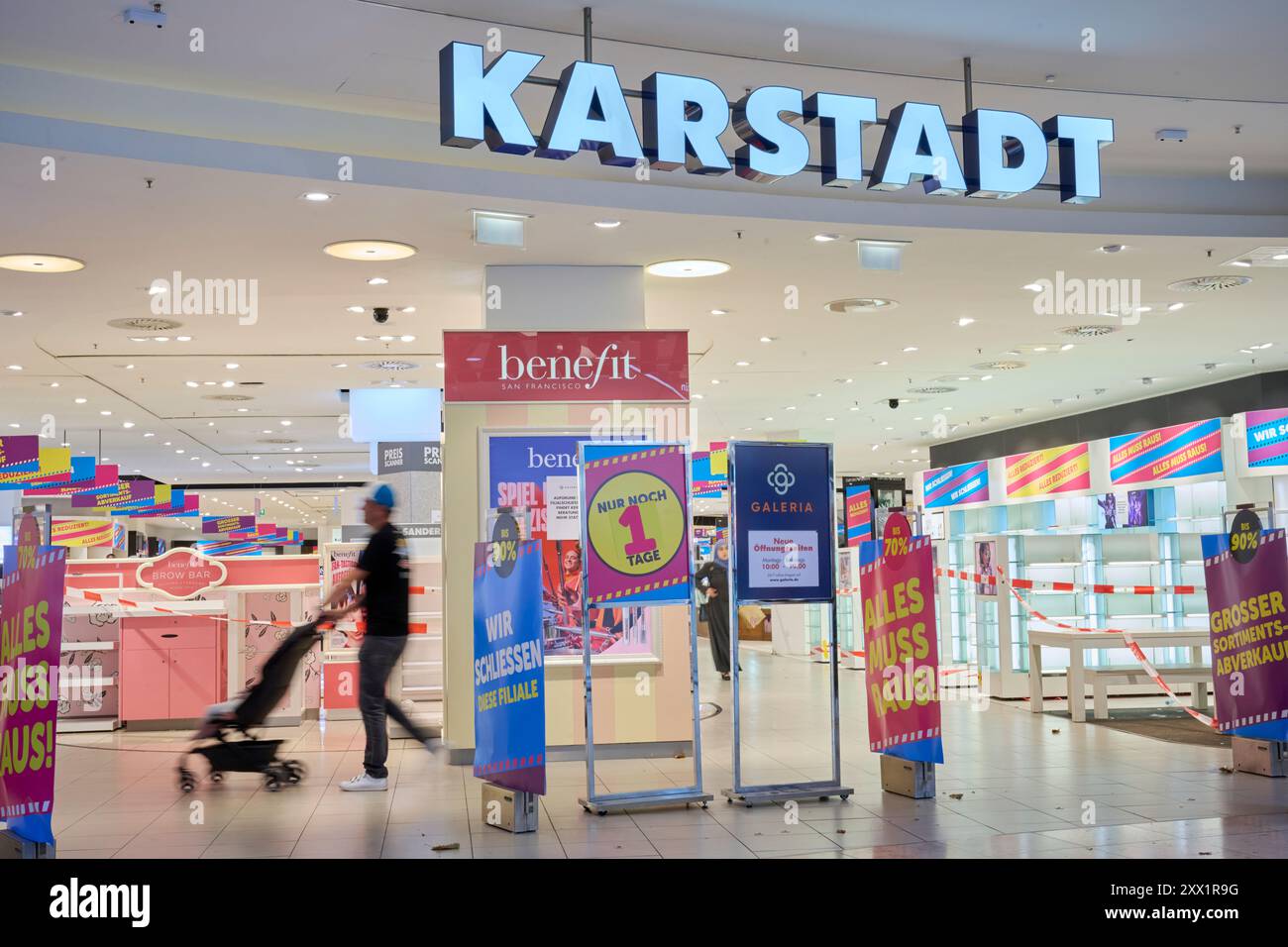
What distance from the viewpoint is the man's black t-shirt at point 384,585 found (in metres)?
6.85

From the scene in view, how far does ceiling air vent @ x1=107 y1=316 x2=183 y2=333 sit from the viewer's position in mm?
10430

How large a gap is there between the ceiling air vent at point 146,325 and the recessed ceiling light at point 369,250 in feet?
9.04

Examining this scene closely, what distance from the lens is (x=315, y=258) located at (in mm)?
8570

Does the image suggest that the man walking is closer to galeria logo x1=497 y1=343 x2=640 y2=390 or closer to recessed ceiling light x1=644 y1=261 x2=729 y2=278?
galeria logo x1=497 y1=343 x2=640 y2=390

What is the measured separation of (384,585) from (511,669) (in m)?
1.31

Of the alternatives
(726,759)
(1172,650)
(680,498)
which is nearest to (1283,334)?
(1172,650)

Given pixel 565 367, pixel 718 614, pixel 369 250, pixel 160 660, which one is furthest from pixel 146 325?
pixel 718 614

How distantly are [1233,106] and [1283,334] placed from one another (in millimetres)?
5860

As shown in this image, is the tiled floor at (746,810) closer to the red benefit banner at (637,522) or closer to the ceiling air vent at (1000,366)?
the red benefit banner at (637,522)

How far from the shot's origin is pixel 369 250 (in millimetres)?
8328

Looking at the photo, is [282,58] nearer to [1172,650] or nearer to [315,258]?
[315,258]

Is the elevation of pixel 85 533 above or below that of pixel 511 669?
above
